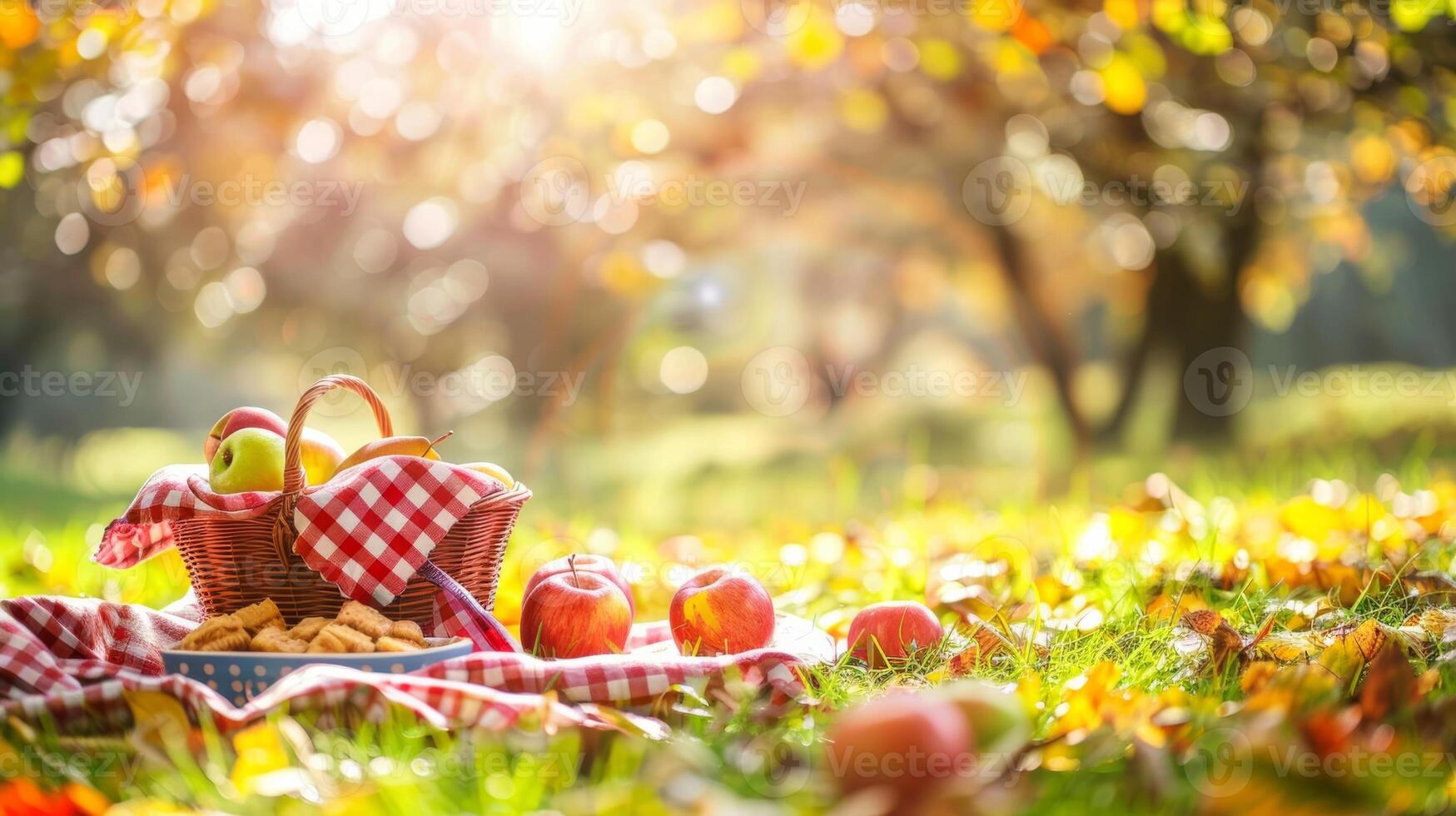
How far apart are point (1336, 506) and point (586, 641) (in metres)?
2.60

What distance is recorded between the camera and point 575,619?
2.47m

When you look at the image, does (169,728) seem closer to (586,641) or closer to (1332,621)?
(586,641)

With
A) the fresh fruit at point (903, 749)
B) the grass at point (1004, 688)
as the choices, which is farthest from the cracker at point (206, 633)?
the fresh fruit at point (903, 749)

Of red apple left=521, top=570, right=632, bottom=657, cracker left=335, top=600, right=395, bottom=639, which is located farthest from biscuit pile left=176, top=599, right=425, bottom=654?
red apple left=521, top=570, right=632, bottom=657

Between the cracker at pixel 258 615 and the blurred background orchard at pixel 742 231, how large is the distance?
2127 millimetres

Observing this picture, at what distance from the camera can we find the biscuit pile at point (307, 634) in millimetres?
2039

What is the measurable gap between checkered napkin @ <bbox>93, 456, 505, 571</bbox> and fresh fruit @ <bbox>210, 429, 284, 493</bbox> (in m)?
0.04

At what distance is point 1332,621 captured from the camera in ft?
7.86

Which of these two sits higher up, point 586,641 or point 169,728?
point 169,728

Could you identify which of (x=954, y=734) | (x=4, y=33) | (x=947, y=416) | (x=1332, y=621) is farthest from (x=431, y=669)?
(x=947, y=416)

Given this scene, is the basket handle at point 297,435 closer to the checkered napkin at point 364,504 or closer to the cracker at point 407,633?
the checkered napkin at point 364,504

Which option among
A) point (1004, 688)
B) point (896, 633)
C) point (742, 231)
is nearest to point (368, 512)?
point (896, 633)

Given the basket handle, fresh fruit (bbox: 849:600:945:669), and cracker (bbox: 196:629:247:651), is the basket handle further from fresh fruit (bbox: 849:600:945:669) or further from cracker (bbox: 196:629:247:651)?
fresh fruit (bbox: 849:600:945:669)

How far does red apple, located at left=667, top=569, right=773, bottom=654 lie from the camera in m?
2.49
